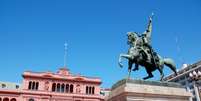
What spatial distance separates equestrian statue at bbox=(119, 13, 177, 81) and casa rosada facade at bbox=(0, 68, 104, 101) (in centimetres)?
4837

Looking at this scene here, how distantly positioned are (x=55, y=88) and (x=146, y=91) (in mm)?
50718

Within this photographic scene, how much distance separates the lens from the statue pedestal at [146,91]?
461 inches

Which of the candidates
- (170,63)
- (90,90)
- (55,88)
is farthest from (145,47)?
(90,90)

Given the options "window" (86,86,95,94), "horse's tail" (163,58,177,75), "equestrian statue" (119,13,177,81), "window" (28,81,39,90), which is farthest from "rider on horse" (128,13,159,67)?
"window" (86,86,95,94)

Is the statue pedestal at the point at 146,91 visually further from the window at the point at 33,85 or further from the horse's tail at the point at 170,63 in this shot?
the window at the point at 33,85

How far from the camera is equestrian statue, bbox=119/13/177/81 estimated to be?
12.8 metres

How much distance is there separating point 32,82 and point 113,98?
4962cm

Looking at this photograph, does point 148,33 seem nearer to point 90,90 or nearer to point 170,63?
point 170,63

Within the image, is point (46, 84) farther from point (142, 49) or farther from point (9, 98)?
point (142, 49)

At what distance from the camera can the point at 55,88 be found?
60906mm

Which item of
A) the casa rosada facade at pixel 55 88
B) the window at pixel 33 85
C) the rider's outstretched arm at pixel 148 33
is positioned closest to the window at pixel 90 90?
the casa rosada facade at pixel 55 88

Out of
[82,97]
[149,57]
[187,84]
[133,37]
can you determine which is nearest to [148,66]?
[149,57]

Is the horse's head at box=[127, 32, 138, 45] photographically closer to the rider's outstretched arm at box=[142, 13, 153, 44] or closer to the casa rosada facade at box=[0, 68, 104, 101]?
the rider's outstretched arm at box=[142, 13, 153, 44]

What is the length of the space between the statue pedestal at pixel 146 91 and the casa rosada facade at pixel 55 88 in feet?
159
